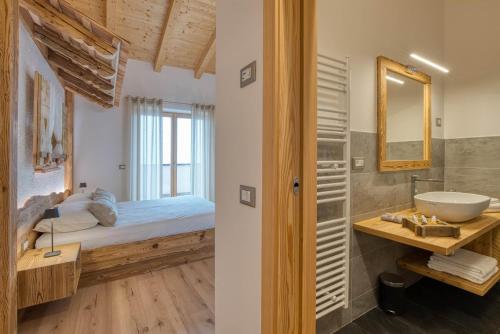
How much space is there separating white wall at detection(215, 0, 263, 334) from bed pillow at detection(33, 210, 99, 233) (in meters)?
1.73

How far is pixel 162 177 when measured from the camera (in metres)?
5.11

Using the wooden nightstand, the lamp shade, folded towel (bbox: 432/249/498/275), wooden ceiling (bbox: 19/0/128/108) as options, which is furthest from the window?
folded towel (bbox: 432/249/498/275)

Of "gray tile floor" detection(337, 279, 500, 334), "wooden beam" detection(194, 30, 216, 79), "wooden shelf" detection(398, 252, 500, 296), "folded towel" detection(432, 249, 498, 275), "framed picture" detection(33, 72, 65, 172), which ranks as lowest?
"gray tile floor" detection(337, 279, 500, 334)

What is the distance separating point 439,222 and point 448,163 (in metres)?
1.30

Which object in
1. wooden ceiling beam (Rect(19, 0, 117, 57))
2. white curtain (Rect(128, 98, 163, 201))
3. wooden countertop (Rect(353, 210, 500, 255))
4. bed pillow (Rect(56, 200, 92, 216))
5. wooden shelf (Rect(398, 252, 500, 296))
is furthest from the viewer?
white curtain (Rect(128, 98, 163, 201))

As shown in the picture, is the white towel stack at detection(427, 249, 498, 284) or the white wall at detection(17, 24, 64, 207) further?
the white wall at detection(17, 24, 64, 207)

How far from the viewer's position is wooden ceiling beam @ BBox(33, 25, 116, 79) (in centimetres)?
238

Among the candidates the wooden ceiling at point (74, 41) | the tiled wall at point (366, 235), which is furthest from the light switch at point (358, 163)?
the wooden ceiling at point (74, 41)

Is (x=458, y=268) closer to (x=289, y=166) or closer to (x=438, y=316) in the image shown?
(x=438, y=316)

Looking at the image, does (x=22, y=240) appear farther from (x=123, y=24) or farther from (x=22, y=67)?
(x=123, y=24)

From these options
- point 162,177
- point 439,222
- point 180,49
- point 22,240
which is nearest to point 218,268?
point 439,222

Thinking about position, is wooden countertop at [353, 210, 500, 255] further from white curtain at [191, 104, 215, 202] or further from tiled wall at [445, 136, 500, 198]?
white curtain at [191, 104, 215, 202]

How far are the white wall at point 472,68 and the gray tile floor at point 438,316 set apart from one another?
1.53m

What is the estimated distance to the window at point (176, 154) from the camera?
17.0 feet
